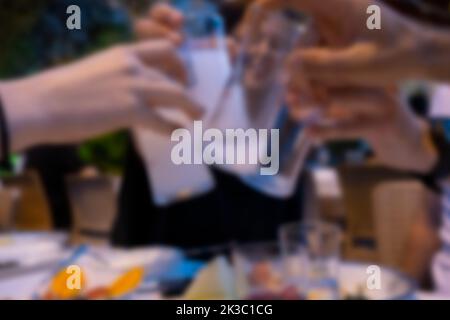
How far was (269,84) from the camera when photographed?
0.35 metres

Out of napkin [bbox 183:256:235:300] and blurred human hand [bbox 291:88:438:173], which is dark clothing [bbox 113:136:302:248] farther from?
napkin [bbox 183:256:235:300]

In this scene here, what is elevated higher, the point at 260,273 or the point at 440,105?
the point at 440,105

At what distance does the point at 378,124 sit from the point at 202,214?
25 centimetres

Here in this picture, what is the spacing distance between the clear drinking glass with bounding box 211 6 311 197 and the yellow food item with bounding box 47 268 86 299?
12 centimetres

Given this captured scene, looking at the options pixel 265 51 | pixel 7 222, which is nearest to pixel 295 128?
pixel 265 51

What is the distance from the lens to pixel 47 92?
0.27m

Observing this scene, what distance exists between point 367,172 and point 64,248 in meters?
0.63

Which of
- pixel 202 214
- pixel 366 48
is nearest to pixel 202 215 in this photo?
pixel 202 214

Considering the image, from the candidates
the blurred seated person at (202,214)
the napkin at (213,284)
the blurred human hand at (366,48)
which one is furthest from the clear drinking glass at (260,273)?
the blurred seated person at (202,214)

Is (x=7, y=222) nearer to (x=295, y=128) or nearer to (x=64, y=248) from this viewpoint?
(x=64, y=248)

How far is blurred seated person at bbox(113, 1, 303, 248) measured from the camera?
493 millimetres

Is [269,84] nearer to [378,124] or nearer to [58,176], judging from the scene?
[378,124]

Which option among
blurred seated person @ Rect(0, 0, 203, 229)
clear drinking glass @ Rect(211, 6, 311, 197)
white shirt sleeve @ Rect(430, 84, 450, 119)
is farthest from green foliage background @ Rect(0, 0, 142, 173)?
white shirt sleeve @ Rect(430, 84, 450, 119)

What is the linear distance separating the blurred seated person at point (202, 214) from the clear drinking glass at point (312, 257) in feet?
0.63
